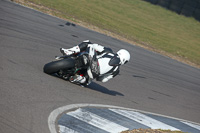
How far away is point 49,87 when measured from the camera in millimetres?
6570

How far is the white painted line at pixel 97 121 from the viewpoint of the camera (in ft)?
18.1

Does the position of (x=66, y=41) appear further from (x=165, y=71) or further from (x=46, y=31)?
(x=165, y=71)

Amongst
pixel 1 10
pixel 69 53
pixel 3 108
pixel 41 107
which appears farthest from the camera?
pixel 1 10

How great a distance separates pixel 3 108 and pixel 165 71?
1107 cm

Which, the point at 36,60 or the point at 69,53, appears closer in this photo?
the point at 69,53

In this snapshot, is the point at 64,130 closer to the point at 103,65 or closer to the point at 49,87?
the point at 49,87

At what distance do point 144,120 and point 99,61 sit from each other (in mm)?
1678

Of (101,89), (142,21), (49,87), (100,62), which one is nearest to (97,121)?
(49,87)

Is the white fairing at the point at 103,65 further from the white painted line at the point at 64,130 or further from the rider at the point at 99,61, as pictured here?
the white painted line at the point at 64,130

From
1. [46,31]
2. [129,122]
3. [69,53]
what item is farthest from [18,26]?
[129,122]

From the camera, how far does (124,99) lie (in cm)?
811

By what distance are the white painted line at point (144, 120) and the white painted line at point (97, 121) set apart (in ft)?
2.86

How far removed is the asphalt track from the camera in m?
5.04

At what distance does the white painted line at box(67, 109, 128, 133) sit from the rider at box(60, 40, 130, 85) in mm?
1733
